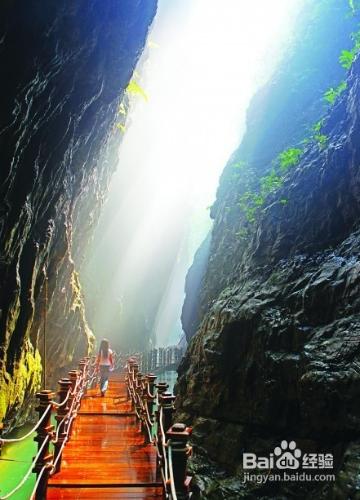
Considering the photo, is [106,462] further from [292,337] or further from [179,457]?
[292,337]

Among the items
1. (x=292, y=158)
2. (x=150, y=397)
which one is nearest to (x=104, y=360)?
(x=150, y=397)

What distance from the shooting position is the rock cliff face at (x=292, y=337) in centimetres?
794

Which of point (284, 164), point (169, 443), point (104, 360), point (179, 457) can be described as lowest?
point (179, 457)

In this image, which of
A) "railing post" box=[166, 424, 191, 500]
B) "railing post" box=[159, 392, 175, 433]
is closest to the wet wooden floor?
"railing post" box=[159, 392, 175, 433]

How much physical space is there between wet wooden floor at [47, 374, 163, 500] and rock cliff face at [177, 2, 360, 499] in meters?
2.58

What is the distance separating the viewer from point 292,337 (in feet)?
31.6

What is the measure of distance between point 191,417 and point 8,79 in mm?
9883

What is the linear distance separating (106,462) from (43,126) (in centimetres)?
675

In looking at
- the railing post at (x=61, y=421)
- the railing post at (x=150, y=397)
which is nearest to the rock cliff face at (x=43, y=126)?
the railing post at (x=61, y=421)

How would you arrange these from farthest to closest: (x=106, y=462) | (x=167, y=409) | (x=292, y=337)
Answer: (x=292, y=337)
(x=106, y=462)
(x=167, y=409)

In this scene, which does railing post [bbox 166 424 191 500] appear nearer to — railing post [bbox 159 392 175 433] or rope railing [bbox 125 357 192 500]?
rope railing [bbox 125 357 192 500]

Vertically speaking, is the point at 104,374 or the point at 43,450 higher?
the point at 104,374

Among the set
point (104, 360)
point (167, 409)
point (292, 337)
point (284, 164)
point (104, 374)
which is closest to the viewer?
point (167, 409)

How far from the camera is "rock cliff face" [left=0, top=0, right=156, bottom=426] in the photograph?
276 inches
